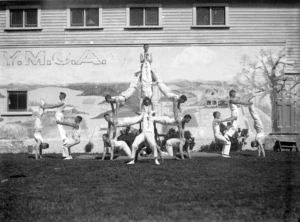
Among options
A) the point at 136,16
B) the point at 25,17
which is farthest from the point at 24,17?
the point at 136,16

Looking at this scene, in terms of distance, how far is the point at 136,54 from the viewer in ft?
74.0

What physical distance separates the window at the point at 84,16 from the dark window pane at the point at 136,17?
1.39 m

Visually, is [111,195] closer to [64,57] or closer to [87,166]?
[87,166]

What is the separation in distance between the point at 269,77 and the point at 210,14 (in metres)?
3.74

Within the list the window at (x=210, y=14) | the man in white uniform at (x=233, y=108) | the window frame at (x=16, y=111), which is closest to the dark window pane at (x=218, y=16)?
the window at (x=210, y=14)

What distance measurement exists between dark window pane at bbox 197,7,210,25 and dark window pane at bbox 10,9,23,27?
25.5ft

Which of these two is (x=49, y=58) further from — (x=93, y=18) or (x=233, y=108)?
(x=233, y=108)

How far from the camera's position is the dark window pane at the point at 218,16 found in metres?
22.7

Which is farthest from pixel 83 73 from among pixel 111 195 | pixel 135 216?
pixel 135 216

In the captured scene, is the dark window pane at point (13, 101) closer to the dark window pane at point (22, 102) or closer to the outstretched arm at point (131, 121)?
the dark window pane at point (22, 102)

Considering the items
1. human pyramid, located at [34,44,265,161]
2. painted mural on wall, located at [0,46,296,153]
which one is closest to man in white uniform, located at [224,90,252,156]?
human pyramid, located at [34,44,265,161]

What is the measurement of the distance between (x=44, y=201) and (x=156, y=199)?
1801mm

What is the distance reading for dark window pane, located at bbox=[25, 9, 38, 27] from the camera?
902 inches

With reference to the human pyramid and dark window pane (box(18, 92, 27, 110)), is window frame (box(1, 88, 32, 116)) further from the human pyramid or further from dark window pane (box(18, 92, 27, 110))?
the human pyramid
